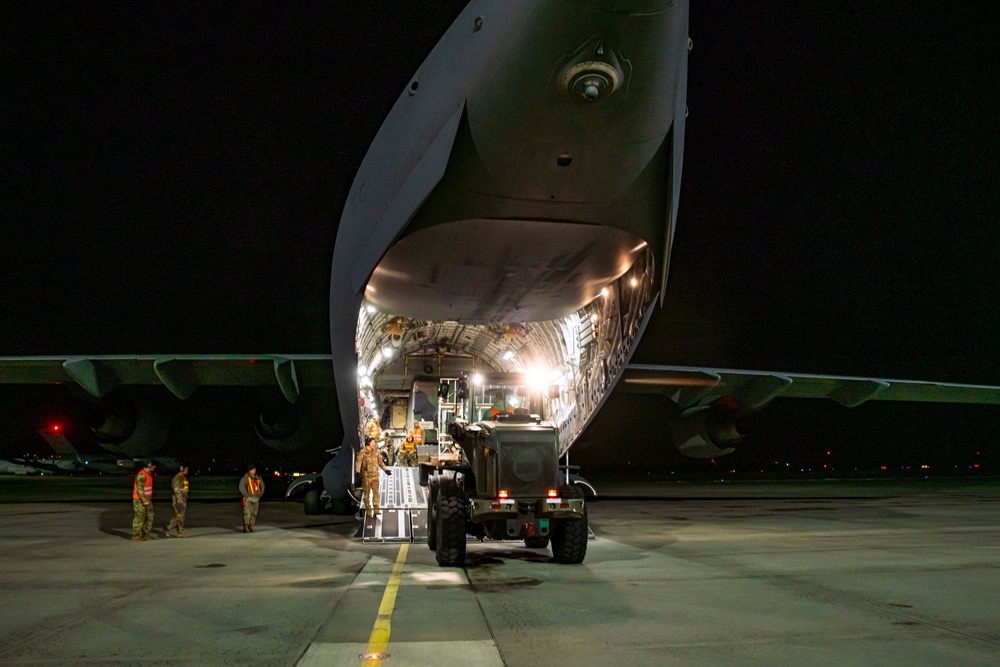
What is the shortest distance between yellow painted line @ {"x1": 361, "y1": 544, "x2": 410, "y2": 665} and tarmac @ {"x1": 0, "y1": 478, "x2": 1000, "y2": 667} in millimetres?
24

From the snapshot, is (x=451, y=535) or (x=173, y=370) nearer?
(x=451, y=535)

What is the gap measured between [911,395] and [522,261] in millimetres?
14649

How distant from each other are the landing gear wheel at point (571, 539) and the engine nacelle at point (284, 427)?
13.1 m

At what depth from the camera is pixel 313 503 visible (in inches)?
636

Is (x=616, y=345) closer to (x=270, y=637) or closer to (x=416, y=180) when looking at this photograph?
(x=416, y=180)

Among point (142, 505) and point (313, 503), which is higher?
point (142, 505)

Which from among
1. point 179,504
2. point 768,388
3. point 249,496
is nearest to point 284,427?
point 249,496

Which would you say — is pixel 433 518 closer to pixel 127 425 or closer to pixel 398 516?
pixel 398 516

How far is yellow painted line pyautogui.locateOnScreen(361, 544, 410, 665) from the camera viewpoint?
14.3 ft

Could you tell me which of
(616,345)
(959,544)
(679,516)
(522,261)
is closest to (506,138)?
(522,261)

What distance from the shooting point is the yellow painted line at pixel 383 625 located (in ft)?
14.3

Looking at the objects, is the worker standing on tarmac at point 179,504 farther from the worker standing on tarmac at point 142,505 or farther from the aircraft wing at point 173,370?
the aircraft wing at point 173,370

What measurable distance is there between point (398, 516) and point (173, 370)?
25.8 feet

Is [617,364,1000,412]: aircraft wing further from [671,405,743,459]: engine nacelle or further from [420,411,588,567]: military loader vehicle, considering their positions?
[420,411,588,567]: military loader vehicle
